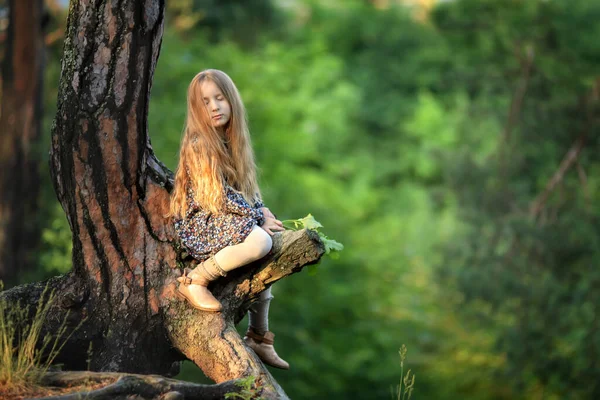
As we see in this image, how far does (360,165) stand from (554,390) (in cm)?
1049

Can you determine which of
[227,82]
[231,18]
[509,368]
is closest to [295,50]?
[231,18]

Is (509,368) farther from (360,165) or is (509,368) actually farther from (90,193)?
(90,193)

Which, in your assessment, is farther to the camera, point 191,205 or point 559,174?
point 559,174

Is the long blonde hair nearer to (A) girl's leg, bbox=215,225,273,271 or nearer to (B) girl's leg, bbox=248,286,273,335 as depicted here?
(A) girl's leg, bbox=215,225,273,271

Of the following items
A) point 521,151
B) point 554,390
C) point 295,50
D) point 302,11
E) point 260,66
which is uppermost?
point 302,11

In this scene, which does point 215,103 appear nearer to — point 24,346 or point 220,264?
point 220,264

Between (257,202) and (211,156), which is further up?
(211,156)

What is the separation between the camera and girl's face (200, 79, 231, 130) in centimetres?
509

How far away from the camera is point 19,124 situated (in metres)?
13.9

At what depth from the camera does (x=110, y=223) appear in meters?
5.02

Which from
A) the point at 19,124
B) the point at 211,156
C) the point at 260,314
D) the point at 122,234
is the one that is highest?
the point at 19,124

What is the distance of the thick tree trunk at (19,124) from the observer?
13562 millimetres

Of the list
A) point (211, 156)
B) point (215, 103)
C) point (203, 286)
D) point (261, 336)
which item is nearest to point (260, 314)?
point (261, 336)

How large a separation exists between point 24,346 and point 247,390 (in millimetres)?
1085
